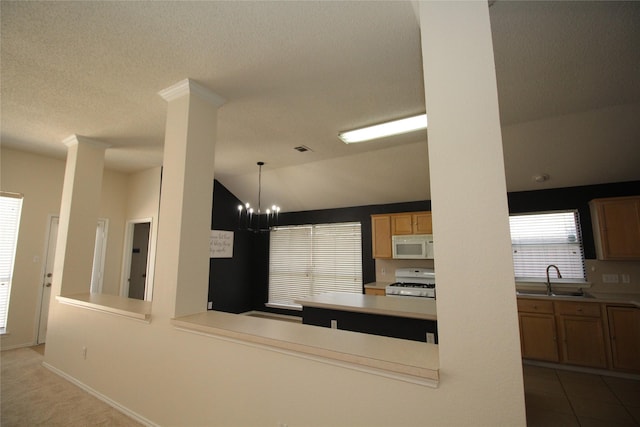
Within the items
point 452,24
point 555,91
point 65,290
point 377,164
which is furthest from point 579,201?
point 65,290

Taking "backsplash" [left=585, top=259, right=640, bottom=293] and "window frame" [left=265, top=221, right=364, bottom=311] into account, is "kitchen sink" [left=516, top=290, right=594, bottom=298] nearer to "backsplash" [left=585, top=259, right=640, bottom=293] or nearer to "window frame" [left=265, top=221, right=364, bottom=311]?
"backsplash" [left=585, top=259, right=640, bottom=293]

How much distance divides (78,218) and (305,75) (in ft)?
11.3

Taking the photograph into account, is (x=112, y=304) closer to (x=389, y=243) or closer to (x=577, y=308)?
(x=389, y=243)

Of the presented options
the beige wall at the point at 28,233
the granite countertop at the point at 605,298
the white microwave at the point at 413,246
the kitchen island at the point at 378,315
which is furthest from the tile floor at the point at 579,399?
the beige wall at the point at 28,233

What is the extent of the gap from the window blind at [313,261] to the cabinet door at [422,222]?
1272mm

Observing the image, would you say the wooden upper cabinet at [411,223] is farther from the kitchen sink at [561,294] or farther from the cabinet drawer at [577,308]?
the cabinet drawer at [577,308]

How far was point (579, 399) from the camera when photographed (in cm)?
295

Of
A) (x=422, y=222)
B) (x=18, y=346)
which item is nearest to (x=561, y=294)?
(x=422, y=222)

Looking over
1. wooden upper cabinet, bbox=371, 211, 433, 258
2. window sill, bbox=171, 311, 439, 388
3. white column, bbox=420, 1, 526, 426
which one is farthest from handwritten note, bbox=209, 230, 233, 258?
white column, bbox=420, 1, 526, 426

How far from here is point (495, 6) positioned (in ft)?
5.72

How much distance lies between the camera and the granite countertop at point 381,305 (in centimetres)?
267

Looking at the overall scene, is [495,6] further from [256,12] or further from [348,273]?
[348,273]

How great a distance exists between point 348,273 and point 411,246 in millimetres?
1537

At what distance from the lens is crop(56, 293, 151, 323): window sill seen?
251cm
